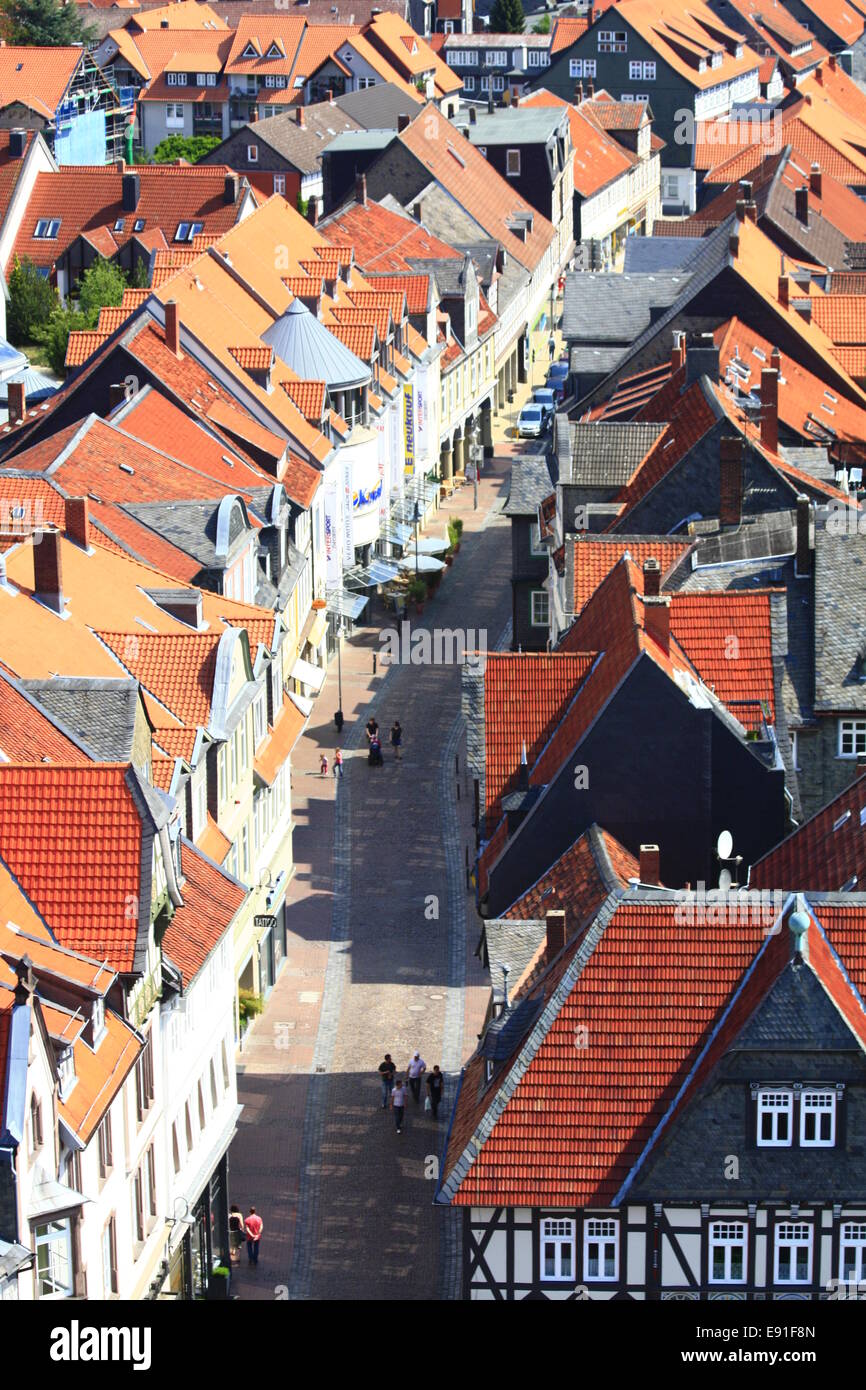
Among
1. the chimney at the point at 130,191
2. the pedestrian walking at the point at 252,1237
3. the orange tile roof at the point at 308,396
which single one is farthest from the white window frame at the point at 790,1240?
the chimney at the point at 130,191

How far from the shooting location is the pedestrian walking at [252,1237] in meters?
47.5

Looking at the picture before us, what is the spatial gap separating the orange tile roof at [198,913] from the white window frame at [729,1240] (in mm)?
10462

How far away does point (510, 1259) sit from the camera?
125ft

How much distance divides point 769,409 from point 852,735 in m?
19.9

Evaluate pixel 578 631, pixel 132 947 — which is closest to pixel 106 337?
pixel 578 631

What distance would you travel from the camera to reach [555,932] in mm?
43188

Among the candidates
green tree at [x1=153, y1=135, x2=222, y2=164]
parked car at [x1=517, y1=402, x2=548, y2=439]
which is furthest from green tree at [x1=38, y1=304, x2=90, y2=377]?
green tree at [x1=153, y1=135, x2=222, y2=164]

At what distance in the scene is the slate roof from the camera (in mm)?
45875

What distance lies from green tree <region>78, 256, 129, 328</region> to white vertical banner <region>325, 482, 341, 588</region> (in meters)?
28.2

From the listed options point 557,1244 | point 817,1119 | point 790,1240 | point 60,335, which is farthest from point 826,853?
point 60,335

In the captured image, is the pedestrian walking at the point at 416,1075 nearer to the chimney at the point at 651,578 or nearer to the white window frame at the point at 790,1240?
the chimney at the point at 651,578

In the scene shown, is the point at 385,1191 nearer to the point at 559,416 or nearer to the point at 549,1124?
the point at 549,1124
